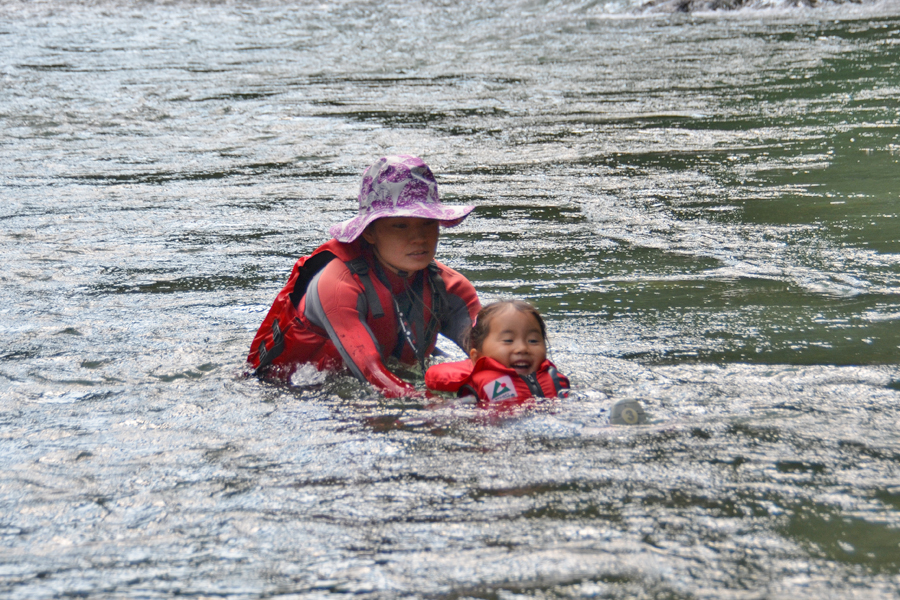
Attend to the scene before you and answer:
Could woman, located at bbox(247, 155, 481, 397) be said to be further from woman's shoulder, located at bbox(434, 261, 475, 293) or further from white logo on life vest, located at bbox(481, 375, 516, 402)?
white logo on life vest, located at bbox(481, 375, 516, 402)

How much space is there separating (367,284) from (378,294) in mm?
76

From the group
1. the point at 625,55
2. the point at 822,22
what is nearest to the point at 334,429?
the point at 625,55

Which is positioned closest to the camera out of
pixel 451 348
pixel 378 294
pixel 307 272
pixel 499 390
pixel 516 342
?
pixel 499 390

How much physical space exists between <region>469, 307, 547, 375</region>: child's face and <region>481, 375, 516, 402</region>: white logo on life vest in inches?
3.5

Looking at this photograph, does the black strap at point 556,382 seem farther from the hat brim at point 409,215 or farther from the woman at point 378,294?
the hat brim at point 409,215

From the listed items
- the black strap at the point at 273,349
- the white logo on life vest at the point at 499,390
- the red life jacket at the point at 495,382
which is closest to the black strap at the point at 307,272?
the black strap at the point at 273,349

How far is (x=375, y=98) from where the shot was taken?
13.2 m

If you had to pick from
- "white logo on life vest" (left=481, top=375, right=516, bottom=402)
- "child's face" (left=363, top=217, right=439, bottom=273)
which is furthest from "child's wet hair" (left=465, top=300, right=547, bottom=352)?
"child's face" (left=363, top=217, right=439, bottom=273)

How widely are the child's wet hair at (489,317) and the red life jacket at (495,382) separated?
0.38 ft

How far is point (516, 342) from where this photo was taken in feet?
13.5

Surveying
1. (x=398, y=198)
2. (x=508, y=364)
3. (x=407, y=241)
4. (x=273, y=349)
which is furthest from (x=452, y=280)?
(x=273, y=349)

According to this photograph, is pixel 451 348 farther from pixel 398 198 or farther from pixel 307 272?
pixel 398 198

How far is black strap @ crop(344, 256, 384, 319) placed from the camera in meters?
4.32

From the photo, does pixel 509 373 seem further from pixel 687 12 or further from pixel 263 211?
pixel 687 12
